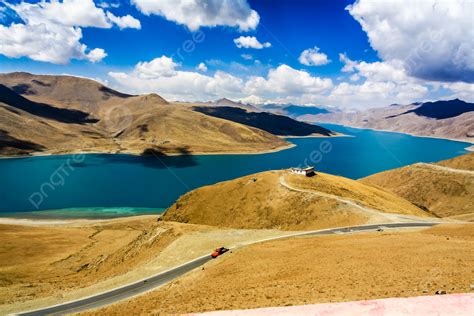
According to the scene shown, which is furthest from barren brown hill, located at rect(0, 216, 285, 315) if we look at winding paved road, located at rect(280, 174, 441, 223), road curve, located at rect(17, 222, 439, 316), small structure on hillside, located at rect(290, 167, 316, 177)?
small structure on hillside, located at rect(290, 167, 316, 177)

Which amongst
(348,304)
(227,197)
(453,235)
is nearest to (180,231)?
(227,197)

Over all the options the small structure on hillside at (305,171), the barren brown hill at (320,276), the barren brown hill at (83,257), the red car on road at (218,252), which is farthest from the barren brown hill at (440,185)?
the barren brown hill at (320,276)

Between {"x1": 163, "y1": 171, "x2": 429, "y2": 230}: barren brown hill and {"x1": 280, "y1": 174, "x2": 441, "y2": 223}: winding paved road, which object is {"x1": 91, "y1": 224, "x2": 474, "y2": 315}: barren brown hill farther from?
{"x1": 163, "y1": 171, "x2": 429, "y2": 230}: barren brown hill

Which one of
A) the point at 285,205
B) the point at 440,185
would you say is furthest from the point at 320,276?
the point at 440,185

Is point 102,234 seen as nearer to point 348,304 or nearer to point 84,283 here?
point 84,283

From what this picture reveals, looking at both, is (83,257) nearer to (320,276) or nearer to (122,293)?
(122,293)
